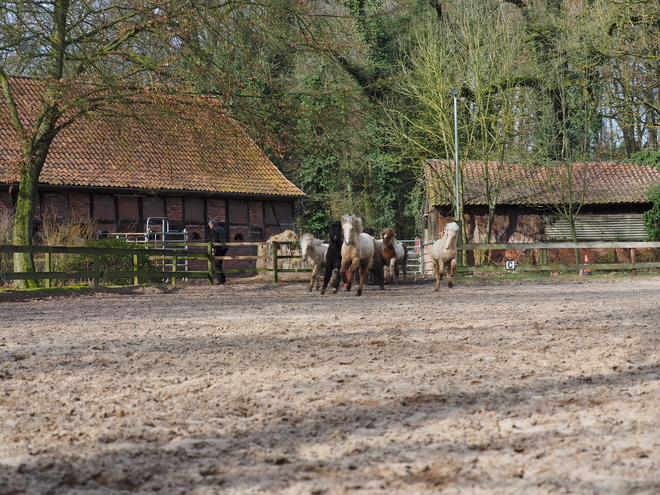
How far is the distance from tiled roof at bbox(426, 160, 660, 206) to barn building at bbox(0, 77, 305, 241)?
8.41m

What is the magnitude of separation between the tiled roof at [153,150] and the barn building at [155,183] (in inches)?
1.7

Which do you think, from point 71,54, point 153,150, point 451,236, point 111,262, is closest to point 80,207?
point 153,150

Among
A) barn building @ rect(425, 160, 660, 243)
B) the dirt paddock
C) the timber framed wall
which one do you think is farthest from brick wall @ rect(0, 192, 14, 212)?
the dirt paddock

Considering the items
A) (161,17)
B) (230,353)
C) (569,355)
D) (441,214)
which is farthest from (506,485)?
(441,214)

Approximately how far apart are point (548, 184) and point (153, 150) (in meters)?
20.6

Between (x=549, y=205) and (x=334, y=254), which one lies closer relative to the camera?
(x=334, y=254)

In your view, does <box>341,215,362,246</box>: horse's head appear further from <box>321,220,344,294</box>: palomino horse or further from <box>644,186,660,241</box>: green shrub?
<box>644,186,660,241</box>: green shrub

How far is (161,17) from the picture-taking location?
17.3 m

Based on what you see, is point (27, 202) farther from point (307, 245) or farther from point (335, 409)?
point (335, 409)

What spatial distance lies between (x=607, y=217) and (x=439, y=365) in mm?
38221

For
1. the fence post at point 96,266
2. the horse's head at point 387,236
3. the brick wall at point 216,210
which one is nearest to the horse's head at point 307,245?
the horse's head at point 387,236

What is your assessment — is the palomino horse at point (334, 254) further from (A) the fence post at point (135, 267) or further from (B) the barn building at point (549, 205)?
(B) the barn building at point (549, 205)

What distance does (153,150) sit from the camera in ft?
100

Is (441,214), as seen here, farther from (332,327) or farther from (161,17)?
(332,327)
